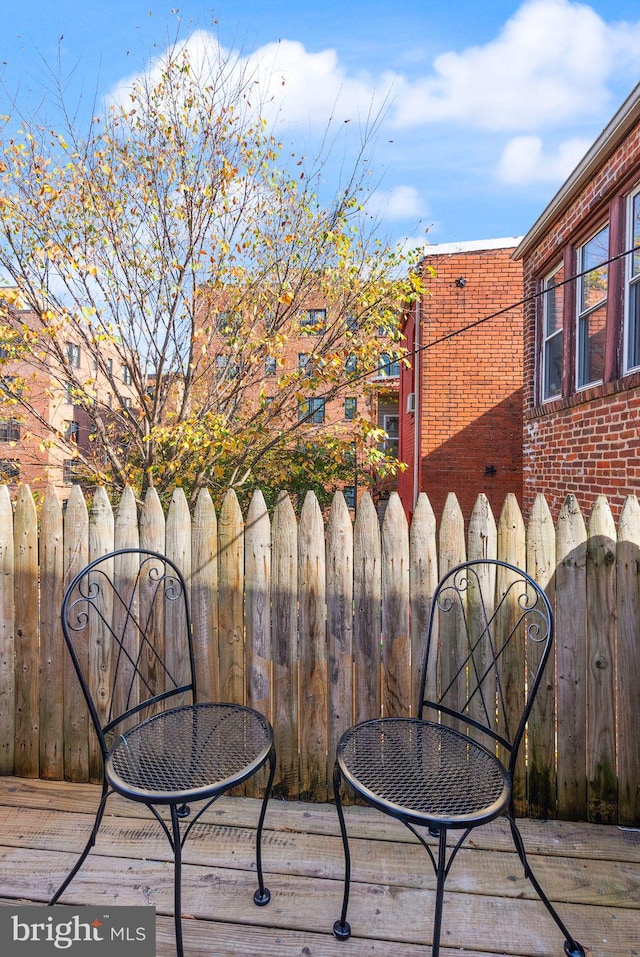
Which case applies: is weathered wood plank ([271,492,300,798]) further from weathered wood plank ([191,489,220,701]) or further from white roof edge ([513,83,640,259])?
white roof edge ([513,83,640,259])

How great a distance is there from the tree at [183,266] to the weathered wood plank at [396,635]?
2596mm

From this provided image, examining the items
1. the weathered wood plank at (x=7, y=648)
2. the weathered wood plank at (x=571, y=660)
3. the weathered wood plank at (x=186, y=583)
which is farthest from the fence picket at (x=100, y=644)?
the weathered wood plank at (x=571, y=660)

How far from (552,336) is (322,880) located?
622 cm

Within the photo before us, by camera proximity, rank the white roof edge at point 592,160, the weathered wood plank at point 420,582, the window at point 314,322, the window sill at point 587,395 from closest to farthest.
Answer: the weathered wood plank at point 420,582
the white roof edge at point 592,160
the window sill at point 587,395
the window at point 314,322

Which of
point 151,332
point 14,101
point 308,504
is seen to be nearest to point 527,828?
point 308,504

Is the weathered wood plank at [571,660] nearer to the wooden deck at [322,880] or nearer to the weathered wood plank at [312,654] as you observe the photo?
the wooden deck at [322,880]

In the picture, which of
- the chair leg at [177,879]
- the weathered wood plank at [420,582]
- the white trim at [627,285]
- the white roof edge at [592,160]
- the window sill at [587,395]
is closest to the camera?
the chair leg at [177,879]

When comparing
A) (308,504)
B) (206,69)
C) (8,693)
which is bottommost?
(8,693)

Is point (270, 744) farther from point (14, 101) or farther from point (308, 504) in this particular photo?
point (14, 101)

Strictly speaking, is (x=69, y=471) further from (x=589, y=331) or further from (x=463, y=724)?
(x=589, y=331)

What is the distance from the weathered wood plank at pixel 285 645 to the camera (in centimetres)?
220

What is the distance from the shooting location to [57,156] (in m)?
4.48

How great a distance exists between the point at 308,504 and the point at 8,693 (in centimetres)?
165

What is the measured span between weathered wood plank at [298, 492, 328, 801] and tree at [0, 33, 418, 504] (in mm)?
2349
